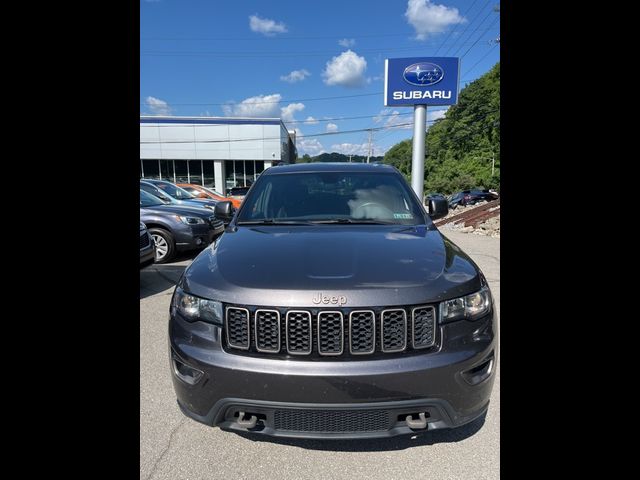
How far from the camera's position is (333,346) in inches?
65.4

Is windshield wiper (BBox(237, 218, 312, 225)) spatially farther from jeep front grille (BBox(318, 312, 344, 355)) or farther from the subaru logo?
the subaru logo

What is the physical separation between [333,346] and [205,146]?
34691 millimetres

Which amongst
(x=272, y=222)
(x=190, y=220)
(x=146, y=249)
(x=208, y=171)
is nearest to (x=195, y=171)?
(x=208, y=171)

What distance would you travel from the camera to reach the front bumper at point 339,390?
1595 millimetres

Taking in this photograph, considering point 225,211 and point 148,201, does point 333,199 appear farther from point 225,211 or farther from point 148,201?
point 148,201

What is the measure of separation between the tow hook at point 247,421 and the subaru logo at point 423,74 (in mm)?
12556

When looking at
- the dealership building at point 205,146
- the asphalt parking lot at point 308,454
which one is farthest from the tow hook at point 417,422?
the dealership building at point 205,146

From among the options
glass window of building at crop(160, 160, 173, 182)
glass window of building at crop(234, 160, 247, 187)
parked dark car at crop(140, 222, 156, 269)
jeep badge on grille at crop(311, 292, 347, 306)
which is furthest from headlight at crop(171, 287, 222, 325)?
glass window of building at crop(160, 160, 173, 182)

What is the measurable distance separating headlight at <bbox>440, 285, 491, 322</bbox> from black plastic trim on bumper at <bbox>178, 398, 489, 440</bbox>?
1.32ft

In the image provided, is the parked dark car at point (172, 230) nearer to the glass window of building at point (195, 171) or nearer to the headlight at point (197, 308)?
the headlight at point (197, 308)
